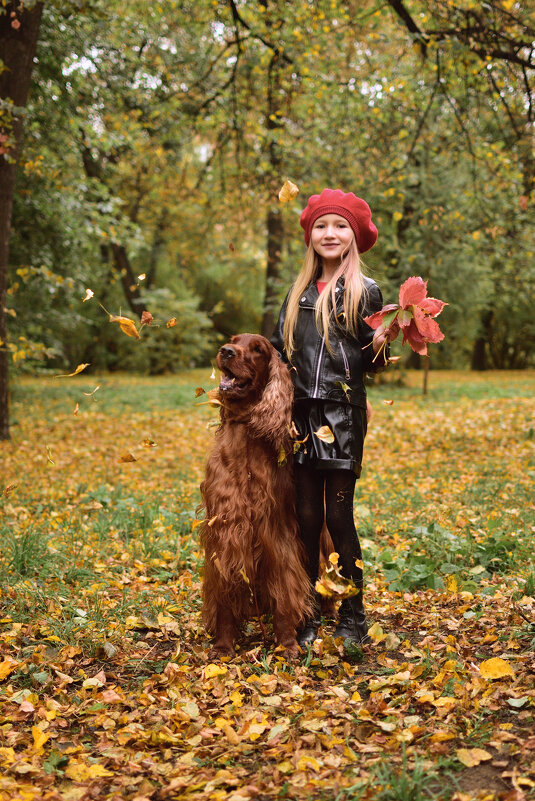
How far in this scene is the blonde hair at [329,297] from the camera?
3.11 metres

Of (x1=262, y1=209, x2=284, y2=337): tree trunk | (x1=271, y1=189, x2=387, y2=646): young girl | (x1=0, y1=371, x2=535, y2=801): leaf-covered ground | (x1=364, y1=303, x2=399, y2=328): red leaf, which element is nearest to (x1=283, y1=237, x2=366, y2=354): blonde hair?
(x1=271, y1=189, x2=387, y2=646): young girl

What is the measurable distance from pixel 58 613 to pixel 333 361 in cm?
204

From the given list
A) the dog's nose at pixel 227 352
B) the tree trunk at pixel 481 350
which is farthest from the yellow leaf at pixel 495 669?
the tree trunk at pixel 481 350

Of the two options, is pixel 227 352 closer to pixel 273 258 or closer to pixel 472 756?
pixel 472 756

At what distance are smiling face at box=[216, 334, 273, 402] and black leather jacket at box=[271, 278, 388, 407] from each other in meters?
0.18

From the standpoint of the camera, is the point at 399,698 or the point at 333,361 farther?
the point at 333,361

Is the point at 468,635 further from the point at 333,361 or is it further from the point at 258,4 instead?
the point at 258,4

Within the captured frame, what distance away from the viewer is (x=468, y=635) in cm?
324

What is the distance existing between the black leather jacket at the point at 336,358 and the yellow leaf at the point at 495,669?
1.26 metres

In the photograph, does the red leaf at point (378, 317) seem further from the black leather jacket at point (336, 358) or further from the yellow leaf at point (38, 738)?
the yellow leaf at point (38, 738)

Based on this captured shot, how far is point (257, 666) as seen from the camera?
3.05 metres

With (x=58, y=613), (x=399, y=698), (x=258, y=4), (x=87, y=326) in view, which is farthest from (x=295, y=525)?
(x=87, y=326)

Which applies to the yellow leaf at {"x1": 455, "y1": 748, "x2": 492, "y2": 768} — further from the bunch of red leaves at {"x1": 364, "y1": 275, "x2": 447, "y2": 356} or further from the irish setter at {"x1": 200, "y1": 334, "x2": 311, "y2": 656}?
the bunch of red leaves at {"x1": 364, "y1": 275, "x2": 447, "y2": 356}

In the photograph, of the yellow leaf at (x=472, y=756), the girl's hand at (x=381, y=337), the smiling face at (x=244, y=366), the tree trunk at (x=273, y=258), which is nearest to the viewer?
the yellow leaf at (x=472, y=756)
